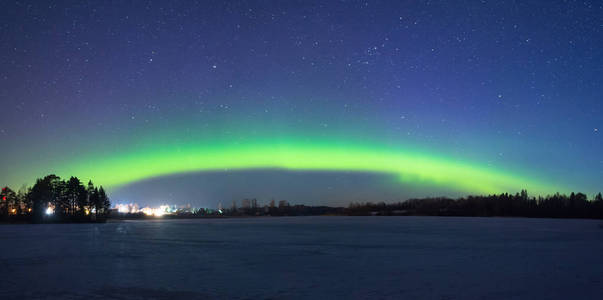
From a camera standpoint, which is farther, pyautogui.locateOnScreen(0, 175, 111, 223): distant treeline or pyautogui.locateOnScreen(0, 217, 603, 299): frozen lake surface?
pyautogui.locateOnScreen(0, 175, 111, 223): distant treeline

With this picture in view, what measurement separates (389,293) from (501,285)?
3.83 metres

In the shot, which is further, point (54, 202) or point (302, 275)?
point (54, 202)

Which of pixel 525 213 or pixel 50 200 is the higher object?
pixel 50 200

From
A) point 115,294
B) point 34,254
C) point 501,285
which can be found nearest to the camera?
point 115,294

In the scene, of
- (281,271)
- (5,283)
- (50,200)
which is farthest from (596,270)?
(50,200)

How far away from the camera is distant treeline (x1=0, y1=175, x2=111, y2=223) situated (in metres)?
90.1

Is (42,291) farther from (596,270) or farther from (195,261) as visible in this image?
(596,270)

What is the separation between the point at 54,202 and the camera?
10612 centimetres

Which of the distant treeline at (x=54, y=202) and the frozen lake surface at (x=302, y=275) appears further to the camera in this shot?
the distant treeline at (x=54, y=202)

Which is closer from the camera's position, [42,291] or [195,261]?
[42,291]

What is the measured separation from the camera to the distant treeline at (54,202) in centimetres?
9012

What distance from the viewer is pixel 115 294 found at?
1157 cm

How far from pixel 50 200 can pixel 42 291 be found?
349 ft

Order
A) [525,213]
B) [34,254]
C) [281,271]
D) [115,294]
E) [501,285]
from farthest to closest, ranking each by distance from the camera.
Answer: [525,213] < [34,254] < [281,271] < [501,285] < [115,294]
